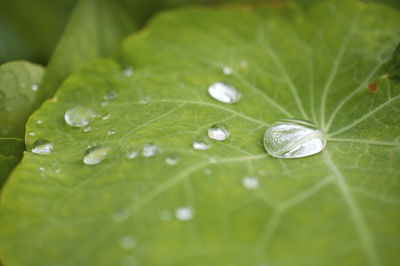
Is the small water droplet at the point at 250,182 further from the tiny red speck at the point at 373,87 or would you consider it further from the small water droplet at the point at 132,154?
the tiny red speck at the point at 373,87

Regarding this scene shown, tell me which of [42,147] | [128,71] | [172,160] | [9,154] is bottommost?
[9,154]

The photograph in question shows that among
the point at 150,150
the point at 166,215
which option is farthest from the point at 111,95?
the point at 166,215

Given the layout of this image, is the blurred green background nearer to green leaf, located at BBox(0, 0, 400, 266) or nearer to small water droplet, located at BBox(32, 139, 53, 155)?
green leaf, located at BBox(0, 0, 400, 266)

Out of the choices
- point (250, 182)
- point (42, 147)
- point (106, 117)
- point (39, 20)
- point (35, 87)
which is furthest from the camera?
point (39, 20)

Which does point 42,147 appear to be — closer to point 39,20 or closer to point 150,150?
point 150,150

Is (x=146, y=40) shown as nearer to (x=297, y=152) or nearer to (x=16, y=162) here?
(x=16, y=162)

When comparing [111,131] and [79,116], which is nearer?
Answer: [111,131]

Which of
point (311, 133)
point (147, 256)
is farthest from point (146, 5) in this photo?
point (147, 256)

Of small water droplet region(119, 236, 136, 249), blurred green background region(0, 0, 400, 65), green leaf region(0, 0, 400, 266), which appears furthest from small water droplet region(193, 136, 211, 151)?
blurred green background region(0, 0, 400, 65)

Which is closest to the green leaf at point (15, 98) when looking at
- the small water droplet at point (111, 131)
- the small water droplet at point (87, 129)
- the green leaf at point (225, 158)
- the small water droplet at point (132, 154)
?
the green leaf at point (225, 158)
